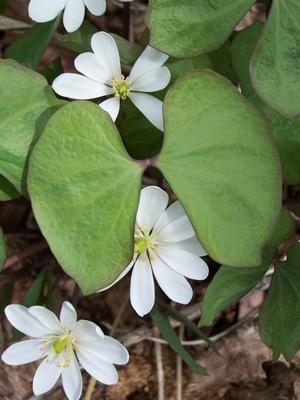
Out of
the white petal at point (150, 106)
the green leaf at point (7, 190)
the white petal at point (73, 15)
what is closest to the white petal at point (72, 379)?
the green leaf at point (7, 190)

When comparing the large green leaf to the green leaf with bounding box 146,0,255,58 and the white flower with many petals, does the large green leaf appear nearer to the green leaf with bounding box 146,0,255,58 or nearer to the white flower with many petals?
the green leaf with bounding box 146,0,255,58

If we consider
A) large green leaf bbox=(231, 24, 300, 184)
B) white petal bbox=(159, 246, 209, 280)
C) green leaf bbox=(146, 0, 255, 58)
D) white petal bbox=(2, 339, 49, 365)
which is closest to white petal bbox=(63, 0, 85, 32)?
green leaf bbox=(146, 0, 255, 58)

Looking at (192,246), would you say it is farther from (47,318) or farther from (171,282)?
(47,318)

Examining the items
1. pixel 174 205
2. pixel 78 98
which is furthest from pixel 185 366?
pixel 78 98

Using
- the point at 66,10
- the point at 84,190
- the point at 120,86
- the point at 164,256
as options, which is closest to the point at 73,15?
the point at 66,10

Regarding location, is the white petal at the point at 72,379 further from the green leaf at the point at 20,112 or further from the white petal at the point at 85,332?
the green leaf at the point at 20,112

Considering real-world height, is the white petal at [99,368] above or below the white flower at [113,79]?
below

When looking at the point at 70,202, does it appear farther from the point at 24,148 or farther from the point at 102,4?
the point at 102,4
